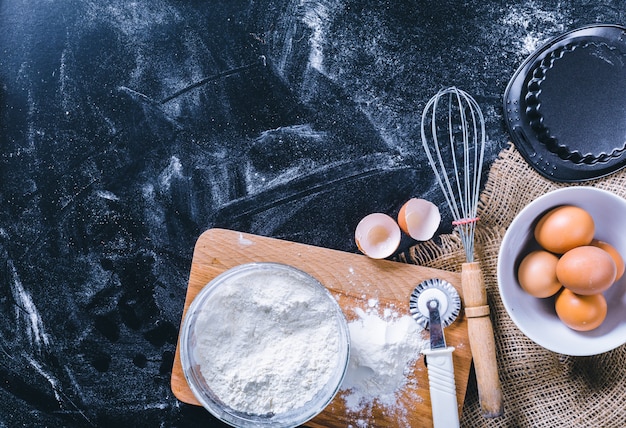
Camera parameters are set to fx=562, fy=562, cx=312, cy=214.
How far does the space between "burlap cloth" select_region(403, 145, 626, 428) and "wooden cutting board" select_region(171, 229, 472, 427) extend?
0.09 metres

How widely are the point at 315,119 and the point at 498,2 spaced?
41 cm

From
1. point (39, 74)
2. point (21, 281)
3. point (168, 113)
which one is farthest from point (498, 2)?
point (21, 281)

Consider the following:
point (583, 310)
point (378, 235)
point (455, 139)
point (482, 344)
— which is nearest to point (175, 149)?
point (378, 235)

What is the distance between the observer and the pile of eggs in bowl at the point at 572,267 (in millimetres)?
831

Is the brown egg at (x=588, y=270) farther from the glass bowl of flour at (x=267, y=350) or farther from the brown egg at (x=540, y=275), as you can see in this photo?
the glass bowl of flour at (x=267, y=350)

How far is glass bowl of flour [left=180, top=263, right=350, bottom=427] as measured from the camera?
33.7 inches

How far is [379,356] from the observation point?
0.90 m

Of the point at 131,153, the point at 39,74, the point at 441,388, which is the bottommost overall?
the point at 441,388

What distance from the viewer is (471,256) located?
956mm

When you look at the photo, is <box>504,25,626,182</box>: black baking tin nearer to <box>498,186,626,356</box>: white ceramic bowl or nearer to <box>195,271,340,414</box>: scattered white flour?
<box>498,186,626,356</box>: white ceramic bowl

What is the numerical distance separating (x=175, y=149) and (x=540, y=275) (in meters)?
0.68

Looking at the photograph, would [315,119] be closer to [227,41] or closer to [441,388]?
[227,41]

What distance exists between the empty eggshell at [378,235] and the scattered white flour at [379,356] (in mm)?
94

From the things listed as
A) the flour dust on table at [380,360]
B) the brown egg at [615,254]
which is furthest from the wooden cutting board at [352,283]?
the brown egg at [615,254]
